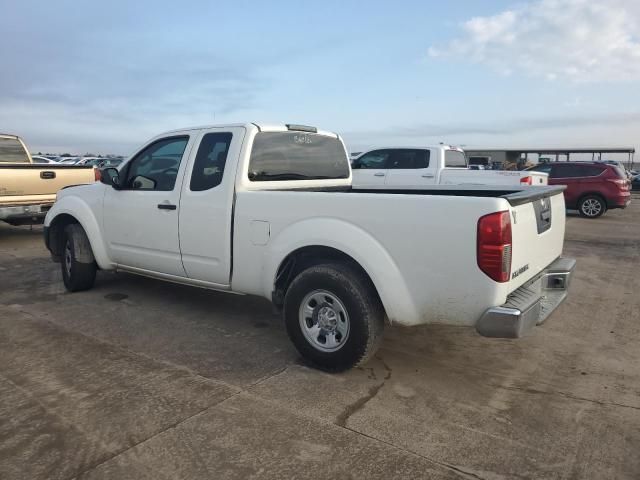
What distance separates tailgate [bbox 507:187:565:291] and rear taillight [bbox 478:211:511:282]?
9 cm

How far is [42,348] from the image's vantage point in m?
4.23

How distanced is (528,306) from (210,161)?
2907 millimetres

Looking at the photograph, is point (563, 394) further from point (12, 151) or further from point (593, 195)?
point (593, 195)

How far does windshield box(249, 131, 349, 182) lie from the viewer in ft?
14.9

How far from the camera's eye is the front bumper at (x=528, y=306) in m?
3.04

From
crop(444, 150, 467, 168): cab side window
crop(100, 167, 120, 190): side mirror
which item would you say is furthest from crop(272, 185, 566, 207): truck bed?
crop(444, 150, 467, 168): cab side window

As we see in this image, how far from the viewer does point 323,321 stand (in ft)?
12.4

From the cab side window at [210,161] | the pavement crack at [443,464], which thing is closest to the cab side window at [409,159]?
the cab side window at [210,161]

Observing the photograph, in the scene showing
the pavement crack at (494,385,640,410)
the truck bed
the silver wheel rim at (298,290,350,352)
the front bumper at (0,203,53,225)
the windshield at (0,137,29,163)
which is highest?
the windshield at (0,137,29,163)

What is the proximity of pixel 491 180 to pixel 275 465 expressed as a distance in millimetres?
8831

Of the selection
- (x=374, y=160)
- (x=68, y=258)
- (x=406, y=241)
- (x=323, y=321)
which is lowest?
(x=323, y=321)

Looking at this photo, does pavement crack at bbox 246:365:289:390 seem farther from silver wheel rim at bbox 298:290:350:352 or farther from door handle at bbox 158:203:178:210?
door handle at bbox 158:203:178:210

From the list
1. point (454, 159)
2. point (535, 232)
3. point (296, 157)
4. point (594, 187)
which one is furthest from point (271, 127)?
point (594, 187)

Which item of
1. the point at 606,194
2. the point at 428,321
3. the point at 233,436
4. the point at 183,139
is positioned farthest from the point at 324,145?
the point at 606,194
